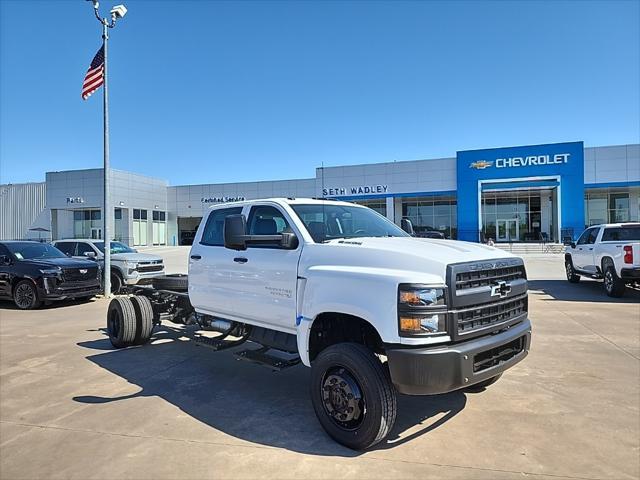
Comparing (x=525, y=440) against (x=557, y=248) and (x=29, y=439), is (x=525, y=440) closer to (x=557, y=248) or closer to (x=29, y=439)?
(x=29, y=439)

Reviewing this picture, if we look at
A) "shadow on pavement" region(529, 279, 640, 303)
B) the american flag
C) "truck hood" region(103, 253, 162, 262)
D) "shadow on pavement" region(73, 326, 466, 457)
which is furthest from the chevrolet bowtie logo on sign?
"shadow on pavement" region(73, 326, 466, 457)

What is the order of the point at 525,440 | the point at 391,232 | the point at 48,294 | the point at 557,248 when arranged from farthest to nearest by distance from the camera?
the point at 557,248, the point at 48,294, the point at 391,232, the point at 525,440

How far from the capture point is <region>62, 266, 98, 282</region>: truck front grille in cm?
1138

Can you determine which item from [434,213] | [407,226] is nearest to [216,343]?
[407,226]

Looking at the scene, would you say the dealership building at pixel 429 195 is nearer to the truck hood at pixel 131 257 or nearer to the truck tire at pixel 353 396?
the truck hood at pixel 131 257

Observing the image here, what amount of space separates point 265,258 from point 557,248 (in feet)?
111

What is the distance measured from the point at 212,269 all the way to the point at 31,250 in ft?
31.4

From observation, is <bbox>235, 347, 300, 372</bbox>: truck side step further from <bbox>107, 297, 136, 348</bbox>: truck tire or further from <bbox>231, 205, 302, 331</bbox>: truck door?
<bbox>107, 297, 136, 348</bbox>: truck tire

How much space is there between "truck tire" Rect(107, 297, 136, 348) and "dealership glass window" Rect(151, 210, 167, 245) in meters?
45.8

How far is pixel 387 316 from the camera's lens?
3.40 metres

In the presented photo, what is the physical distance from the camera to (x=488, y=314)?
3.73 metres

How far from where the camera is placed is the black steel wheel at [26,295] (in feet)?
36.8

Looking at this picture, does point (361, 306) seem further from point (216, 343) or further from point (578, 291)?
point (578, 291)

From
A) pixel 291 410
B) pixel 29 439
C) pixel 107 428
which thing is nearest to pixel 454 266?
pixel 291 410
